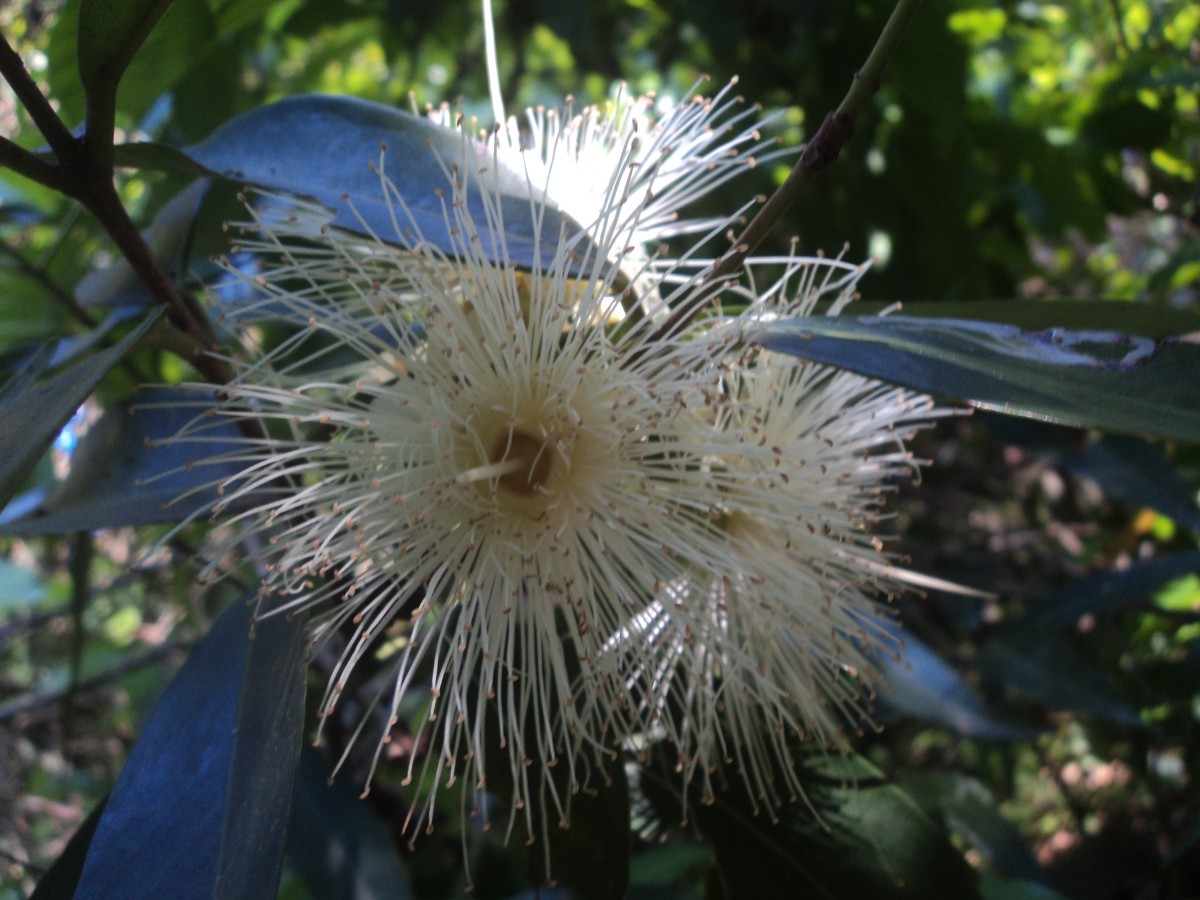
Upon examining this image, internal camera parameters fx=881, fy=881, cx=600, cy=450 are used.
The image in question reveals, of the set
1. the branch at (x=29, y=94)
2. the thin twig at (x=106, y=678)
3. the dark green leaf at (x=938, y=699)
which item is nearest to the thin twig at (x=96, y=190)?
the branch at (x=29, y=94)

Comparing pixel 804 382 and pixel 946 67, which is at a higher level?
pixel 946 67

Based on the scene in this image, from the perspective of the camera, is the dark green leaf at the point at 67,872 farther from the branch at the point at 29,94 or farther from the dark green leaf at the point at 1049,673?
the dark green leaf at the point at 1049,673

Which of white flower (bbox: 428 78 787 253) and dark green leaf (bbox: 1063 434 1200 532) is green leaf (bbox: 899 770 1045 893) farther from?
white flower (bbox: 428 78 787 253)

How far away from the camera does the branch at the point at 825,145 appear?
1.95ft

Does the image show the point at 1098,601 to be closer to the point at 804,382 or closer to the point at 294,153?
the point at 804,382

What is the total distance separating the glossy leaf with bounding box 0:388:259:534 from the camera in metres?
0.74

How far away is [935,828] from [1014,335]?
0.48 meters

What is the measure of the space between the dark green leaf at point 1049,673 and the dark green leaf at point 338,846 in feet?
2.76

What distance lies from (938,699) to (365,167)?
0.87 meters

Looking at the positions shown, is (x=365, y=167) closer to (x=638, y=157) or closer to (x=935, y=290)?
(x=638, y=157)

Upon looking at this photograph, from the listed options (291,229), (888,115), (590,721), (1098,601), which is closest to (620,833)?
(590,721)

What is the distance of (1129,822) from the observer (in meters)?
1.69

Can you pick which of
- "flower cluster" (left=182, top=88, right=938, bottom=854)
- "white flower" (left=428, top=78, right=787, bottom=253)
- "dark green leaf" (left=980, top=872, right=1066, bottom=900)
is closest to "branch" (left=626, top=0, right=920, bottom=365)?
"flower cluster" (left=182, top=88, right=938, bottom=854)

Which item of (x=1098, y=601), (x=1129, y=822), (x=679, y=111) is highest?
(x=679, y=111)
